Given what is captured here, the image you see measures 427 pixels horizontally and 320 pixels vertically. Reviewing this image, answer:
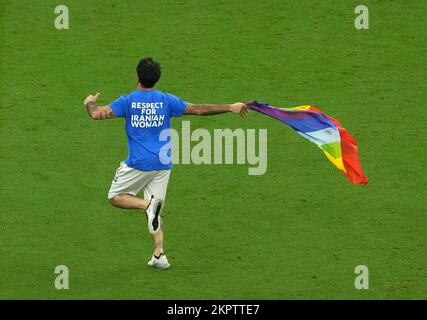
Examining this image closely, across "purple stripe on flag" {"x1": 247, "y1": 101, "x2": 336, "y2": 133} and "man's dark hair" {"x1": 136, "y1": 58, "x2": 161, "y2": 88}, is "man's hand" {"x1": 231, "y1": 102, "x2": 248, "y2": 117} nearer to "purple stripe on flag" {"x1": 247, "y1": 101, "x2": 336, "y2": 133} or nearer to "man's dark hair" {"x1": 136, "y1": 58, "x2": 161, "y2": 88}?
"purple stripe on flag" {"x1": 247, "y1": 101, "x2": 336, "y2": 133}

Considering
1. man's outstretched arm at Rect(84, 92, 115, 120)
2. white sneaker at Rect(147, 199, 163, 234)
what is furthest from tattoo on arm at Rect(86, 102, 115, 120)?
white sneaker at Rect(147, 199, 163, 234)

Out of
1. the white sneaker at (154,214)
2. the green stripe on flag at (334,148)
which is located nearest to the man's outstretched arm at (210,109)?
the white sneaker at (154,214)

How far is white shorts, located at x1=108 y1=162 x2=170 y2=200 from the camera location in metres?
15.1

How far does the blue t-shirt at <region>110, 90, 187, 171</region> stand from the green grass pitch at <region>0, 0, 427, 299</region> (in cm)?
124

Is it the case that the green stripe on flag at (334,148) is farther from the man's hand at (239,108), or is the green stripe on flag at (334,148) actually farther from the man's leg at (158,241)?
the man's leg at (158,241)

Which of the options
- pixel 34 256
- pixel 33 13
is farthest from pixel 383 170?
pixel 33 13

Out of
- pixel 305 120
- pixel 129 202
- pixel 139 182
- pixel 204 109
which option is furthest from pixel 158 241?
pixel 305 120

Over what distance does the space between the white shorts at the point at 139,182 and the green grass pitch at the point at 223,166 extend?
0.85 m

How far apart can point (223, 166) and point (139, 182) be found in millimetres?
3007

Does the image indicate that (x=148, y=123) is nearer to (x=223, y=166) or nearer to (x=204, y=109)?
(x=204, y=109)

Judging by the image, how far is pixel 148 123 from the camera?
1491 centimetres

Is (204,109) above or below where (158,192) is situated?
above

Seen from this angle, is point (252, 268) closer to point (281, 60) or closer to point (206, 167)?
→ point (206, 167)

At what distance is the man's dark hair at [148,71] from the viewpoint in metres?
14.7
